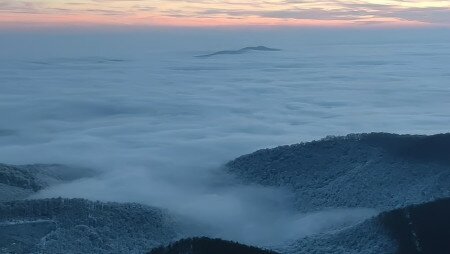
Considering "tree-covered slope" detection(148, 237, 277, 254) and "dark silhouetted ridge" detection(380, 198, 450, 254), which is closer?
"tree-covered slope" detection(148, 237, 277, 254)

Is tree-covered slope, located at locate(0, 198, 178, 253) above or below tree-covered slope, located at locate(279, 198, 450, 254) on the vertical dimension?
below

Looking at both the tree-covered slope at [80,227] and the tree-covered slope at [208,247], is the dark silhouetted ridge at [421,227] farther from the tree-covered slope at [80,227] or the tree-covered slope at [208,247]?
the tree-covered slope at [80,227]

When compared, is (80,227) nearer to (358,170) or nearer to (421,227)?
(421,227)

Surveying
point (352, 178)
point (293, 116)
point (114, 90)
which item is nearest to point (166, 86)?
point (114, 90)

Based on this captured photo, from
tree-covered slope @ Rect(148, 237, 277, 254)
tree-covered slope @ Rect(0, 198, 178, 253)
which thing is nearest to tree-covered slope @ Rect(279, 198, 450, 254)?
tree-covered slope @ Rect(148, 237, 277, 254)

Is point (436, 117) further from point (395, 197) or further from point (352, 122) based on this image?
point (395, 197)

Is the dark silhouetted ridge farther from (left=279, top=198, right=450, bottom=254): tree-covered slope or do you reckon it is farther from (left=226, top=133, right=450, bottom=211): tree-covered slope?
(left=226, top=133, right=450, bottom=211): tree-covered slope

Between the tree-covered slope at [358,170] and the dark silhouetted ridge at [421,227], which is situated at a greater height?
the dark silhouetted ridge at [421,227]

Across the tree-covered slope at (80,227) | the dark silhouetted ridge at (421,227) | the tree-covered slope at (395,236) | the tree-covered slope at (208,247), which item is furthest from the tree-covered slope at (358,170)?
the tree-covered slope at (208,247)

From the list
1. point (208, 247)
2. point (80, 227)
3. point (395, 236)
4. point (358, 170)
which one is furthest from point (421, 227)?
point (80, 227)
